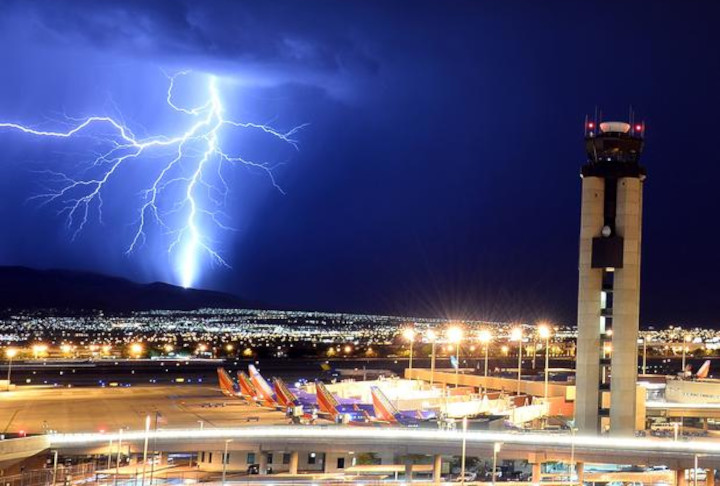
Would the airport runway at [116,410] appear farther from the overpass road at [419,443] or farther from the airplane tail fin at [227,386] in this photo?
the overpass road at [419,443]

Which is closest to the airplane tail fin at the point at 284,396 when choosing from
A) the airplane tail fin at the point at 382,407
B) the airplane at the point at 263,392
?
the airplane at the point at 263,392

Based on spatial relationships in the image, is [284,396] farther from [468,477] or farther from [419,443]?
[419,443]

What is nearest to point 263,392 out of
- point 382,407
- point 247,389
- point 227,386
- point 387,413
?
point 247,389

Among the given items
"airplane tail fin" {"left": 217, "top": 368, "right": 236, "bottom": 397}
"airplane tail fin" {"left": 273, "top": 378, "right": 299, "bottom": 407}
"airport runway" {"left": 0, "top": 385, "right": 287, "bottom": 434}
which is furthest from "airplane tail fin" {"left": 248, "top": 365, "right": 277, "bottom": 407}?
"airplane tail fin" {"left": 217, "top": 368, "right": 236, "bottom": 397}

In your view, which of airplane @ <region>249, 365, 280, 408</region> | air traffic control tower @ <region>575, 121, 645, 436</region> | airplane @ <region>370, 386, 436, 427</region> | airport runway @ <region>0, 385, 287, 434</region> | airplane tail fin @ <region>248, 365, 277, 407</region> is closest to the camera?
air traffic control tower @ <region>575, 121, 645, 436</region>

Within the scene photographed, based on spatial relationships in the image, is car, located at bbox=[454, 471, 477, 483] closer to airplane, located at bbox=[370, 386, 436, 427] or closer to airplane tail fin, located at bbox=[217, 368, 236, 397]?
airplane, located at bbox=[370, 386, 436, 427]

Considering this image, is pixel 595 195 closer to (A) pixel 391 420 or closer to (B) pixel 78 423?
(A) pixel 391 420
